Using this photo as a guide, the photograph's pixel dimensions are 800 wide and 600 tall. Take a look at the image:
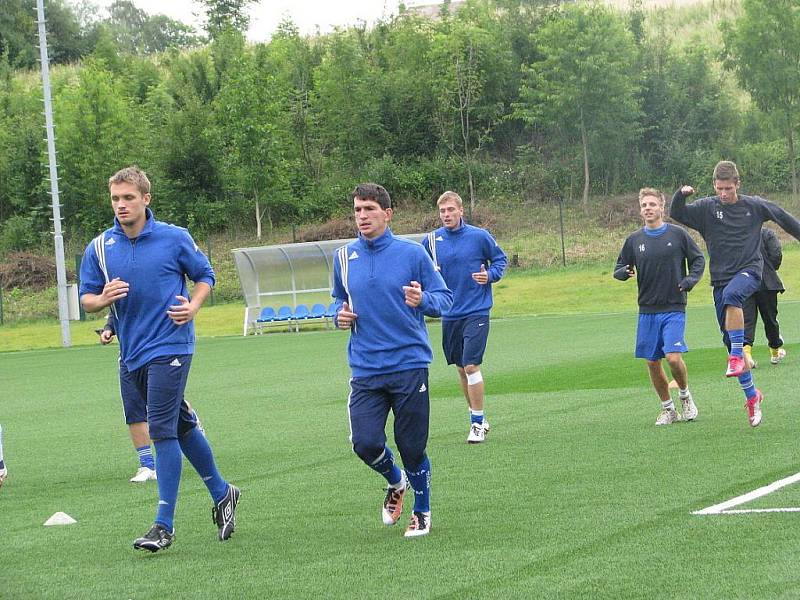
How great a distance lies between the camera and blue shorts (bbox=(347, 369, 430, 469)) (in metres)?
7.18

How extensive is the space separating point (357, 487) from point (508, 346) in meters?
14.7

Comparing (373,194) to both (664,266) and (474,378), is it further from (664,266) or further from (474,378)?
(664,266)

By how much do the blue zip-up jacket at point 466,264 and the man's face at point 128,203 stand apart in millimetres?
4594

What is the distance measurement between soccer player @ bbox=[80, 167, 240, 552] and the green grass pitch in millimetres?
420

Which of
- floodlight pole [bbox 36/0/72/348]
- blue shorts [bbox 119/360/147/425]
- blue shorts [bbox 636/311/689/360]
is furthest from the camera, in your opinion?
floodlight pole [bbox 36/0/72/348]

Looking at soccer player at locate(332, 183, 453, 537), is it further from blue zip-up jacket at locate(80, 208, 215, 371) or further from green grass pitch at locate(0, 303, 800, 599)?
blue zip-up jacket at locate(80, 208, 215, 371)

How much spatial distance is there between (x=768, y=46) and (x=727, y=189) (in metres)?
36.9

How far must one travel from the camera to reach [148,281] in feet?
23.9

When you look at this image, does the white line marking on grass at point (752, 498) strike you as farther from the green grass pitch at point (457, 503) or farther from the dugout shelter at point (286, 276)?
the dugout shelter at point (286, 276)

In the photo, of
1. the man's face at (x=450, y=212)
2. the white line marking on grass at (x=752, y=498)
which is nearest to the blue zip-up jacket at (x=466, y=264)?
the man's face at (x=450, y=212)

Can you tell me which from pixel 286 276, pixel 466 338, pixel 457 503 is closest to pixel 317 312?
pixel 286 276

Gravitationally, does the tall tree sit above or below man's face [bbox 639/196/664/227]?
above

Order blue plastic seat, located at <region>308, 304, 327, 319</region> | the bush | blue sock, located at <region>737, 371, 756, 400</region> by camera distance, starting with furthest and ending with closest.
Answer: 1. the bush
2. blue plastic seat, located at <region>308, 304, 327, 319</region>
3. blue sock, located at <region>737, 371, 756, 400</region>

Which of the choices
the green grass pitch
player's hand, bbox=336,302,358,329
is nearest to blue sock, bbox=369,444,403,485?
the green grass pitch
